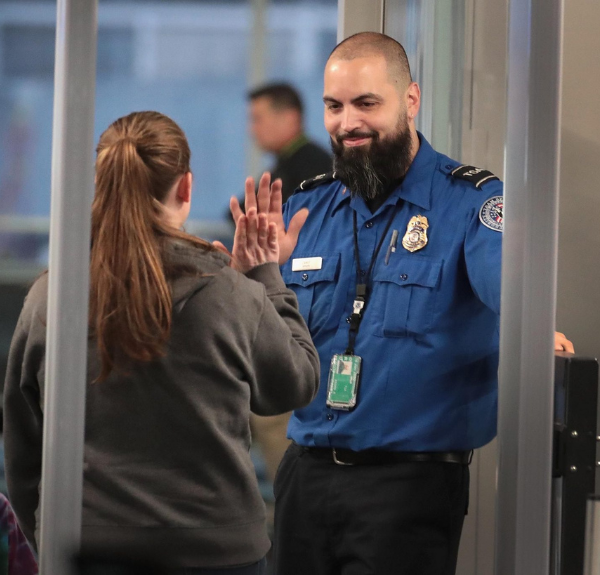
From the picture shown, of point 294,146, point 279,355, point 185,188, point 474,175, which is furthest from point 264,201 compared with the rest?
point 294,146

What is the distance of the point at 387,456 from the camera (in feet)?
5.82

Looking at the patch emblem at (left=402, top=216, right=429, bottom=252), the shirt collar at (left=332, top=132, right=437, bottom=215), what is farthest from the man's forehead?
the patch emblem at (left=402, top=216, right=429, bottom=252)

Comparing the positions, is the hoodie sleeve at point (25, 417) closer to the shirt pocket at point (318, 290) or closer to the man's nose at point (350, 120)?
the shirt pocket at point (318, 290)

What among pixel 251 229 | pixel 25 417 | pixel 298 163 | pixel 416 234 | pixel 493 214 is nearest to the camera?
pixel 25 417

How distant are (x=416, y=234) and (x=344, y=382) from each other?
34 centimetres

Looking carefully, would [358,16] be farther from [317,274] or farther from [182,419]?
[182,419]

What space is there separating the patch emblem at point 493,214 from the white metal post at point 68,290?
2.90ft

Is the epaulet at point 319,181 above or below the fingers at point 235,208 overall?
above

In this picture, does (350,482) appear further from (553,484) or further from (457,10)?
(457,10)

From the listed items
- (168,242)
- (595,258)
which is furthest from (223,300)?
(595,258)

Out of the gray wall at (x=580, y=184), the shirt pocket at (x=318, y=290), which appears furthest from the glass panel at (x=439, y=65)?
the shirt pocket at (x=318, y=290)

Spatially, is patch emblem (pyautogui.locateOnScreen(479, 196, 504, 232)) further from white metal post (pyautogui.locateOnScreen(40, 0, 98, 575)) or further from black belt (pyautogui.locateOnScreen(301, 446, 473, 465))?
white metal post (pyautogui.locateOnScreen(40, 0, 98, 575))

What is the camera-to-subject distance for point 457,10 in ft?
7.87

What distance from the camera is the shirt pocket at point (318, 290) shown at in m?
1.90
